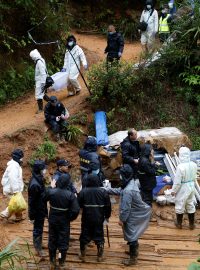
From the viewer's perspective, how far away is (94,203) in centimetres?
918

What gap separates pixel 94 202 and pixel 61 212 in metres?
0.59

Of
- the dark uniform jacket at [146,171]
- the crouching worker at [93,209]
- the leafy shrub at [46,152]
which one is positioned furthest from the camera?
the leafy shrub at [46,152]

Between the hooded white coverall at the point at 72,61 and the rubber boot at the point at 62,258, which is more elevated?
the hooded white coverall at the point at 72,61

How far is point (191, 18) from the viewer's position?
16.2 meters

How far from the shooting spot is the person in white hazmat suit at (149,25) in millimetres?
16312

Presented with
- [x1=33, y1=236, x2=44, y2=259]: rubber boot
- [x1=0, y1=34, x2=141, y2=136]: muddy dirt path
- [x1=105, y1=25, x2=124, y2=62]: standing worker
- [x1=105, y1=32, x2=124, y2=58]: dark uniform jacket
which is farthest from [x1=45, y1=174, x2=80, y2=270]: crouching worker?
[x1=105, y1=32, x2=124, y2=58]: dark uniform jacket

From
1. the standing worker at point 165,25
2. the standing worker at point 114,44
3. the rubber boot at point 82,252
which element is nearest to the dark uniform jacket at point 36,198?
the rubber boot at point 82,252

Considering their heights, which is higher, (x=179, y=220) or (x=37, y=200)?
(x=37, y=200)

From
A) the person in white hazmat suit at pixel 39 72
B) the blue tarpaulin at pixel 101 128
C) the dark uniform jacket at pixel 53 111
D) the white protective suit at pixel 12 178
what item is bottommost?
the blue tarpaulin at pixel 101 128

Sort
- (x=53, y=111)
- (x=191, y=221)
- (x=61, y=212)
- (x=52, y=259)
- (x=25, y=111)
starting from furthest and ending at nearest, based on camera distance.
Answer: (x=25, y=111)
(x=53, y=111)
(x=191, y=221)
(x=52, y=259)
(x=61, y=212)

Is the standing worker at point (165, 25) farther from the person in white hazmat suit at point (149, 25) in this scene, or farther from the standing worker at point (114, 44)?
the standing worker at point (114, 44)

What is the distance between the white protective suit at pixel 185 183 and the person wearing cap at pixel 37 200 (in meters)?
2.75

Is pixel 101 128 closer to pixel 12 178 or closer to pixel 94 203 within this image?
pixel 12 178

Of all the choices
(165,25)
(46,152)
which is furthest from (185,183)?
(165,25)
